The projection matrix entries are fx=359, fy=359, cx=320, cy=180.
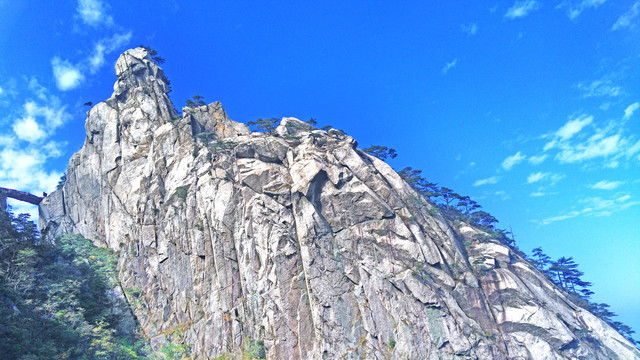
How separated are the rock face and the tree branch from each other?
24.7 meters

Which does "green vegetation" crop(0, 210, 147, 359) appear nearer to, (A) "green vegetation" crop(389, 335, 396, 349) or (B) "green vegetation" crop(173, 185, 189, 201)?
(B) "green vegetation" crop(173, 185, 189, 201)

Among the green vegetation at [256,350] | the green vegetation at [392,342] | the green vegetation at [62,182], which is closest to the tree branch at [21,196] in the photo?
the green vegetation at [62,182]

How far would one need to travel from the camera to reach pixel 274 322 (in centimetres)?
4650

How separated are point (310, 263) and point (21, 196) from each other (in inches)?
2782

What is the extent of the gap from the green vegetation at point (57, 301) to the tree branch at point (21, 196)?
24.8 m

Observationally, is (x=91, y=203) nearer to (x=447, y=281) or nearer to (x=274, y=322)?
(x=274, y=322)

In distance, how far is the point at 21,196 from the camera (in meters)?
78.6

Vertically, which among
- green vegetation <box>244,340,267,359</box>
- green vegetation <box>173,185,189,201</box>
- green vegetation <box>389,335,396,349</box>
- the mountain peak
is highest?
the mountain peak

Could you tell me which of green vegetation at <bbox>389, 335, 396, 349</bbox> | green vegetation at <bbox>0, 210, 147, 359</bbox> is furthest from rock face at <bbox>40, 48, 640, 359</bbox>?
green vegetation at <bbox>0, 210, 147, 359</bbox>

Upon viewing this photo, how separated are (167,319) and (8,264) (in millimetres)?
20636

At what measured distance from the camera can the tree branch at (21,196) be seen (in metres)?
75.1

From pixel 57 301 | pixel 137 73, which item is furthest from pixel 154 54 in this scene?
pixel 57 301

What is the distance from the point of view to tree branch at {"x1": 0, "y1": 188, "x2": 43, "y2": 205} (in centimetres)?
7514

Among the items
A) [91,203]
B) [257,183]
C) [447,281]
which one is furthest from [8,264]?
[447,281]
